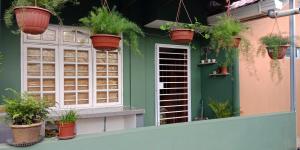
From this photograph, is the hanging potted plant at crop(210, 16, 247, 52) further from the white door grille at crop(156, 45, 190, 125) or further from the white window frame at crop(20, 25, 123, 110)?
the white door grille at crop(156, 45, 190, 125)

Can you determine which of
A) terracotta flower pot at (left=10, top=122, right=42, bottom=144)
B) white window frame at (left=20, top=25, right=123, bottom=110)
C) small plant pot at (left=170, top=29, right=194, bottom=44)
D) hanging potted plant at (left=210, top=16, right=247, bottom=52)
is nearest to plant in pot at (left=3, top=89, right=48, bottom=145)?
terracotta flower pot at (left=10, top=122, right=42, bottom=144)

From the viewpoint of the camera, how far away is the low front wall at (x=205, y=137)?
7.00ft

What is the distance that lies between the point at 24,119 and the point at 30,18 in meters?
0.77

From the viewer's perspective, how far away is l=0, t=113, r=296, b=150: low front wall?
7.00 feet

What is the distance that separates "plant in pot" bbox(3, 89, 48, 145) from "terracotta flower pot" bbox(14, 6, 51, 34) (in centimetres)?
54

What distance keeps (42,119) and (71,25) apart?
9.51 feet

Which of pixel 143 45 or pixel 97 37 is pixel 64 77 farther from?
pixel 97 37

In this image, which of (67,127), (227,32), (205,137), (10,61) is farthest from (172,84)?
(67,127)

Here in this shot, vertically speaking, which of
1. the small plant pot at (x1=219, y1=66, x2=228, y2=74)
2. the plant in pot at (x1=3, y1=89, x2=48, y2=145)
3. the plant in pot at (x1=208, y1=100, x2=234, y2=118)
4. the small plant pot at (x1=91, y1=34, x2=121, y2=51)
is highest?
the small plant pot at (x1=91, y1=34, x2=121, y2=51)

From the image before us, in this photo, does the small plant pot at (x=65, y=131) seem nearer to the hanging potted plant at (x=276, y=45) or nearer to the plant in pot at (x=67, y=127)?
the plant in pot at (x=67, y=127)

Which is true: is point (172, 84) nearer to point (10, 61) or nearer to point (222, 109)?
point (222, 109)

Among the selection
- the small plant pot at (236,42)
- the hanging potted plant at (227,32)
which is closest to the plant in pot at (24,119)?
the hanging potted plant at (227,32)

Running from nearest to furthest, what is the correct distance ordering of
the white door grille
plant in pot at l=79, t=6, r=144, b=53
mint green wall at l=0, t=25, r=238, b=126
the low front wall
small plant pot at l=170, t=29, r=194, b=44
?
the low front wall
plant in pot at l=79, t=6, r=144, b=53
small plant pot at l=170, t=29, r=194, b=44
mint green wall at l=0, t=25, r=238, b=126
the white door grille

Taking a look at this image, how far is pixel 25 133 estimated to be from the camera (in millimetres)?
1763
